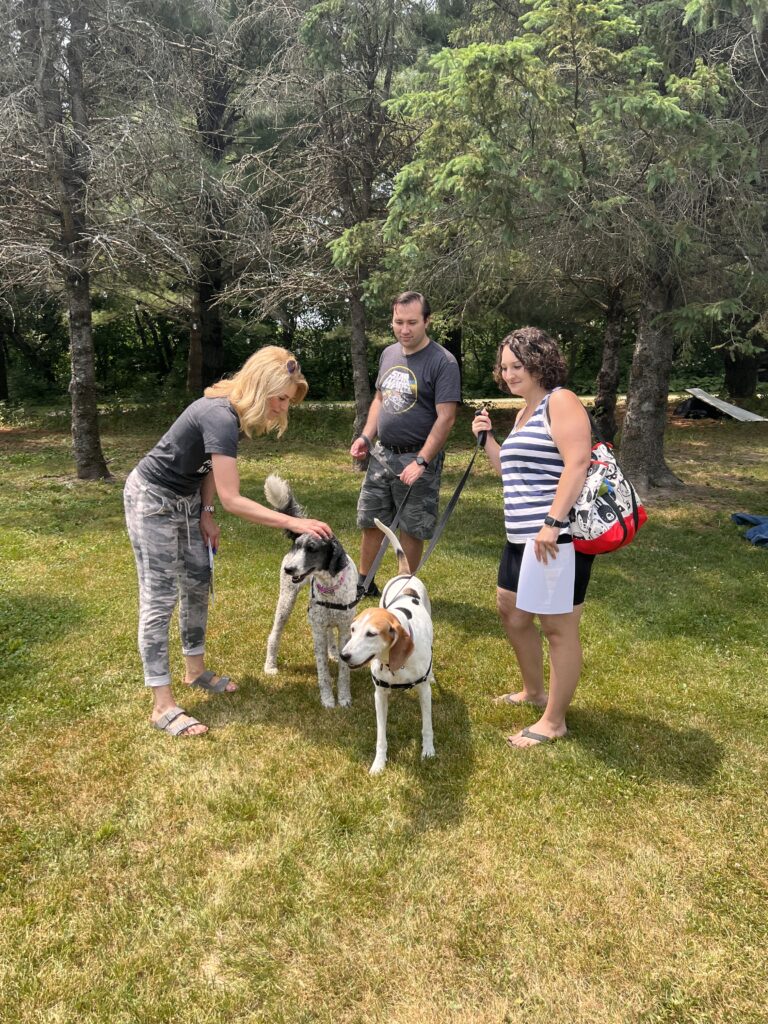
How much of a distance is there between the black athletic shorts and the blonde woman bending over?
1.04 meters

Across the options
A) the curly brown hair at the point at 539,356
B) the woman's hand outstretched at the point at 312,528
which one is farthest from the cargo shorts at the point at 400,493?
the curly brown hair at the point at 539,356

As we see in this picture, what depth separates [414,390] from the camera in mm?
4668

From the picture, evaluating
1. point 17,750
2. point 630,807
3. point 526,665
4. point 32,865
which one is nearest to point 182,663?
point 17,750

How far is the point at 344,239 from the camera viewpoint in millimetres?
9242

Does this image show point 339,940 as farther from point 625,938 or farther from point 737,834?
point 737,834

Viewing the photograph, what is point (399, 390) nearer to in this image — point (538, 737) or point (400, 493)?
point (400, 493)

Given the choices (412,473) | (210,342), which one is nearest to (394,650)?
(412,473)

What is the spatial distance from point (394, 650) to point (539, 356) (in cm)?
161

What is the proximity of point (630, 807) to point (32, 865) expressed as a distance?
2776 mm

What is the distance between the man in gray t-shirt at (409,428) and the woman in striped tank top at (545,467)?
1.03 m

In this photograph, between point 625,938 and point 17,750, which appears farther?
point 17,750

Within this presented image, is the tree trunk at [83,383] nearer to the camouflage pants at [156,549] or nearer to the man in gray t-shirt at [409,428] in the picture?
the man in gray t-shirt at [409,428]

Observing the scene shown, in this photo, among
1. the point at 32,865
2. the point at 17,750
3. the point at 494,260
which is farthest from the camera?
the point at 494,260

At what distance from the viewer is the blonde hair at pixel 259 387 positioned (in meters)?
3.34
